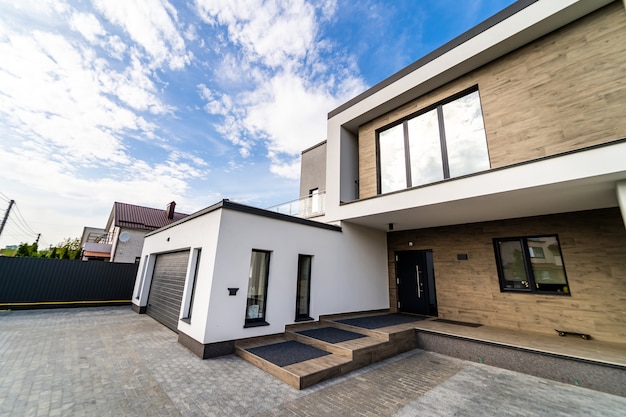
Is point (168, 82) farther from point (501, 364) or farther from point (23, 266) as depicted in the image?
point (501, 364)

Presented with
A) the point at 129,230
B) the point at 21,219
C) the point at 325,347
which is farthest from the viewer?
the point at 21,219

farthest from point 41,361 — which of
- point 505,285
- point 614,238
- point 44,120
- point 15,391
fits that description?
point 614,238

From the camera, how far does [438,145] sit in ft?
18.5

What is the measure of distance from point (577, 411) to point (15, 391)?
7.03 metres

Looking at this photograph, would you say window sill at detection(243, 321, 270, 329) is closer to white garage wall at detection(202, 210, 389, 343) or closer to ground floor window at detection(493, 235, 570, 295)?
white garage wall at detection(202, 210, 389, 343)

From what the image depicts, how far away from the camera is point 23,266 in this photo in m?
8.34

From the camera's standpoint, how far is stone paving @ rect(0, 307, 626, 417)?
2.61 m

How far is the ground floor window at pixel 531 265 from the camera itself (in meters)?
5.23

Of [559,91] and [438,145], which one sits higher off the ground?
[559,91]

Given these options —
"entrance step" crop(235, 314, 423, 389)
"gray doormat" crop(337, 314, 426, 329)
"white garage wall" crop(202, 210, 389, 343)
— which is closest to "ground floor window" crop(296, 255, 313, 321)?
"white garage wall" crop(202, 210, 389, 343)

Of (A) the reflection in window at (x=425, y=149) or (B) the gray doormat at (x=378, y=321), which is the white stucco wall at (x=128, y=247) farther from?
(A) the reflection in window at (x=425, y=149)

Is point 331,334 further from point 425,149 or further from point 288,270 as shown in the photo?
point 425,149

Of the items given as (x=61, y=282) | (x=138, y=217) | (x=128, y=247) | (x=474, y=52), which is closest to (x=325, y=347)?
(x=474, y=52)

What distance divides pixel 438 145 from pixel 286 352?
585 cm
